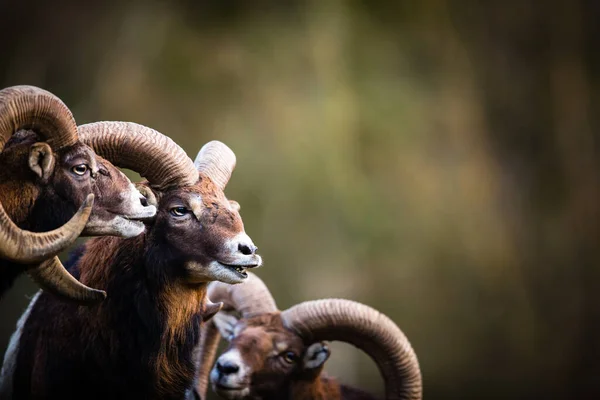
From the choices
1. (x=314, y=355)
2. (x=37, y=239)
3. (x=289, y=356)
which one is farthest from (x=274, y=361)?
(x=37, y=239)

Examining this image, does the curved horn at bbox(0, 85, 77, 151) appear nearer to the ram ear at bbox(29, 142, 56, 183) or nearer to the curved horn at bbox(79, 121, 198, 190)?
the ram ear at bbox(29, 142, 56, 183)

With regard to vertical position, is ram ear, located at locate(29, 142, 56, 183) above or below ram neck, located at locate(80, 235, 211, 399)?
above

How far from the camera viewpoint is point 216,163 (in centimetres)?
806

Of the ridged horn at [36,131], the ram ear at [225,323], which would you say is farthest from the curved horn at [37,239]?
the ram ear at [225,323]

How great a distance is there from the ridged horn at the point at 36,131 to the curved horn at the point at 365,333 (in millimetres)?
3526

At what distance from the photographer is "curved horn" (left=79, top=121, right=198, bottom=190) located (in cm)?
734

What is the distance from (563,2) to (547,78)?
156 centimetres

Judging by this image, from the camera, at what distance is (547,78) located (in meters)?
18.2

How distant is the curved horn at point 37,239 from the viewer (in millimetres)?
6102

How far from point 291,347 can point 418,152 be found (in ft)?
28.8

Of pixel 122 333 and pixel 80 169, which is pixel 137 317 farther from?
pixel 80 169

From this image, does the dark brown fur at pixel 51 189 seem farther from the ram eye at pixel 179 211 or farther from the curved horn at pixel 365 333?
the curved horn at pixel 365 333

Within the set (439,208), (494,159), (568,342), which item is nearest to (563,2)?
(494,159)

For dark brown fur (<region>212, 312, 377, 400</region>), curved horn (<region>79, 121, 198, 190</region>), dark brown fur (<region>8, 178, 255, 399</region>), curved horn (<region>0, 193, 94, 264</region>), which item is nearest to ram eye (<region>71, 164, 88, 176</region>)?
curved horn (<region>0, 193, 94, 264</region>)
